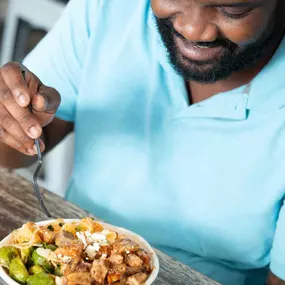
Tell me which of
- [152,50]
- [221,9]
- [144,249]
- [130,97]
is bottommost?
[144,249]

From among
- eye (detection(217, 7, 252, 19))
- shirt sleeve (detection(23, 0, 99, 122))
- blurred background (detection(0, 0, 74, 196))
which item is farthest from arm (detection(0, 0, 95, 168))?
blurred background (detection(0, 0, 74, 196))

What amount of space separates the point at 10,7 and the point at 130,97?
49.0 inches

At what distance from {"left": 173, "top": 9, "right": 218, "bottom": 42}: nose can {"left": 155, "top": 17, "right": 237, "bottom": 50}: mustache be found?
0.14ft

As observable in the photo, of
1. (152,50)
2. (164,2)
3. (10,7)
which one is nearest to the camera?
(164,2)

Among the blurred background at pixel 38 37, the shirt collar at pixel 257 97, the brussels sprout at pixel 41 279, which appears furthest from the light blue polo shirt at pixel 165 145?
the blurred background at pixel 38 37

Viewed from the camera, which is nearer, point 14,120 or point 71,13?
point 14,120

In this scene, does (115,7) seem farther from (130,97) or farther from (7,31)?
(7,31)

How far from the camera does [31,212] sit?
4.05 ft

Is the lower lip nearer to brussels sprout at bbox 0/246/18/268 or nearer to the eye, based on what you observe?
the eye

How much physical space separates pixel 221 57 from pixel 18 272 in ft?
1.86

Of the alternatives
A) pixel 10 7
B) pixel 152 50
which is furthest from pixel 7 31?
pixel 152 50

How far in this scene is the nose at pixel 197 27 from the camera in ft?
3.66

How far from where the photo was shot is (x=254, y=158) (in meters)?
1.30

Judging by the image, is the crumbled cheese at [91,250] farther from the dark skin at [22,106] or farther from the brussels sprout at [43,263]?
the dark skin at [22,106]
